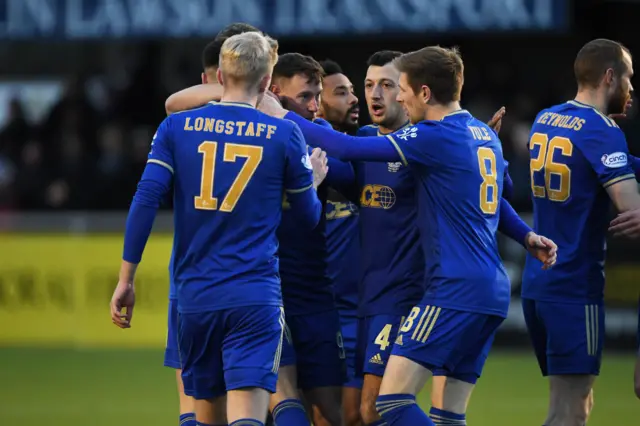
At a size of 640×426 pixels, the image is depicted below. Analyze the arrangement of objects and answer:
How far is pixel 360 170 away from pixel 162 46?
12.8m

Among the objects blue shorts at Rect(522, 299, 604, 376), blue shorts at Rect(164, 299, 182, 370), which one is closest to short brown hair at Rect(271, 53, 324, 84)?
blue shorts at Rect(164, 299, 182, 370)

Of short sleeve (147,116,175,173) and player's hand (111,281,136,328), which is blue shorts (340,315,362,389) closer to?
player's hand (111,281,136,328)

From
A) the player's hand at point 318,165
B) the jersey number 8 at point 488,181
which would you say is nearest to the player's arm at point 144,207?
the player's hand at point 318,165

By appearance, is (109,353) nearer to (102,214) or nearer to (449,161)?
(102,214)

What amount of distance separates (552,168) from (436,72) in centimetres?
116

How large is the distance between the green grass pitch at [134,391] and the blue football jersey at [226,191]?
3.85 metres

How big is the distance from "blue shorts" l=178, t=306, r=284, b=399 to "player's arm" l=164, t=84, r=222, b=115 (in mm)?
1329

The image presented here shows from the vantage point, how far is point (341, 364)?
24.2ft

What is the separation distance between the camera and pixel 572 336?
730 cm

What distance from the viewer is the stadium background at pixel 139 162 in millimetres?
11789

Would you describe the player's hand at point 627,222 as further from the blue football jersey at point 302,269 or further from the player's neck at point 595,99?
the blue football jersey at point 302,269

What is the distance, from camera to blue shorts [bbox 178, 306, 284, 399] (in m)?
6.06

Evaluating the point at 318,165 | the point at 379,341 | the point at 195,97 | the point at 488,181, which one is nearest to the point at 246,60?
the point at 318,165

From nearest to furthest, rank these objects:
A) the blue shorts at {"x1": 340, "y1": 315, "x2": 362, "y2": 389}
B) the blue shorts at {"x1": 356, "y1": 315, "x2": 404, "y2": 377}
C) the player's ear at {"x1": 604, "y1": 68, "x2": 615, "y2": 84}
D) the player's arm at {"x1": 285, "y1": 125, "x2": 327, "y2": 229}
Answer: the player's arm at {"x1": 285, "y1": 125, "x2": 327, "y2": 229}
the blue shorts at {"x1": 356, "y1": 315, "x2": 404, "y2": 377}
the player's ear at {"x1": 604, "y1": 68, "x2": 615, "y2": 84}
the blue shorts at {"x1": 340, "y1": 315, "x2": 362, "y2": 389}
